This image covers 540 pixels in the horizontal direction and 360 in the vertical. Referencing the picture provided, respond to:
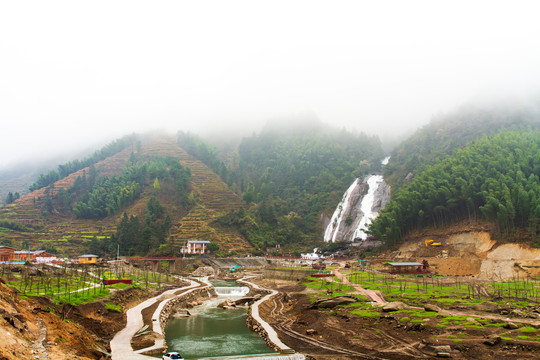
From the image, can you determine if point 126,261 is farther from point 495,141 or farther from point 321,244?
point 495,141

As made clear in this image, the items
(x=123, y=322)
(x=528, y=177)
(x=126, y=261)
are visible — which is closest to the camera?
(x=123, y=322)

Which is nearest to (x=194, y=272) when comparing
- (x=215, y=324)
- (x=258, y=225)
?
(x=258, y=225)

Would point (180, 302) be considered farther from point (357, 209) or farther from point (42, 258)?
point (357, 209)

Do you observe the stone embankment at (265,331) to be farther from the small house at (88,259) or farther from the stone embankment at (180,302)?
the small house at (88,259)

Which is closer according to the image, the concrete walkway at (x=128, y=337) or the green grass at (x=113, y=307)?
the concrete walkway at (x=128, y=337)

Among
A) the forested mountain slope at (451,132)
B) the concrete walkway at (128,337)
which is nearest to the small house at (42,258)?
the concrete walkway at (128,337)

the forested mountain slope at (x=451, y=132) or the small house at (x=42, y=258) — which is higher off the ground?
the forested mountain slope at (x=451, y=132)

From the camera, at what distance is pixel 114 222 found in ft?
440

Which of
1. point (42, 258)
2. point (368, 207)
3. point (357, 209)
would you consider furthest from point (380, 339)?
point (357, 209)

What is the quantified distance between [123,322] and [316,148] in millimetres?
159372

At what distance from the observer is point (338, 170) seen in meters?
170

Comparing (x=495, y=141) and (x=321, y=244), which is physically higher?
(x=495, y=141)

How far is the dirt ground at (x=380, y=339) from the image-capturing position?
24328 millimetres

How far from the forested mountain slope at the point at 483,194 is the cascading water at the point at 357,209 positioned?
1005 inches
